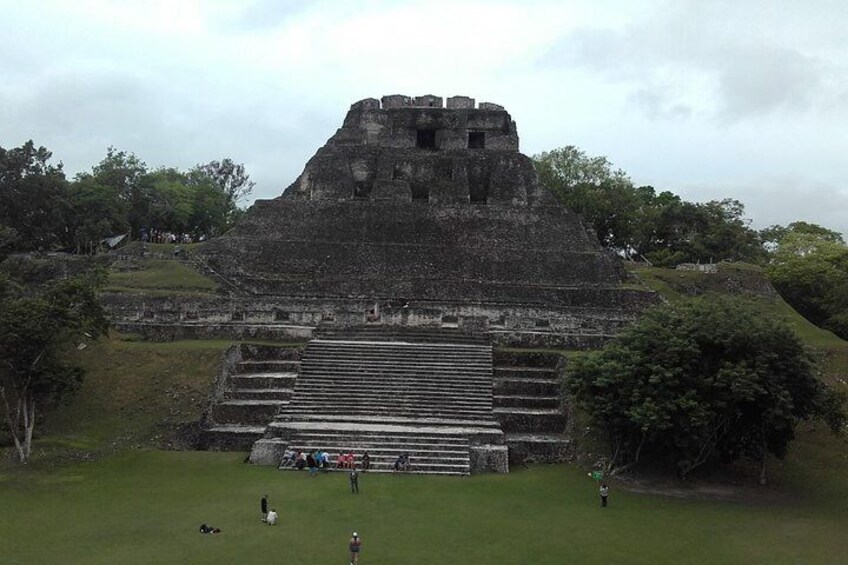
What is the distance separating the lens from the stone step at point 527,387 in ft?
71.6

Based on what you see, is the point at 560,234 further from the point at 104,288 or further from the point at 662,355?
the point at 104,288

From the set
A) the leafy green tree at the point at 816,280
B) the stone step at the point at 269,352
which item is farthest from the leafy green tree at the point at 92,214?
the leafy green tree at the point at 816,280

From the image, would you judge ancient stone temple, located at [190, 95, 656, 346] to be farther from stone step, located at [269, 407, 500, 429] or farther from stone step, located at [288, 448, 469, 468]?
stone step, located at [288, 448, 469, 468]

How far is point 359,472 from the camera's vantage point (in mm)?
17812

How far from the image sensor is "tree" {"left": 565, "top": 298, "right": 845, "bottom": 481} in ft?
55.6

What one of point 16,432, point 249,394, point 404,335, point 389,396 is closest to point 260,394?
point 249,394

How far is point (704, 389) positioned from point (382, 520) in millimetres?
7821

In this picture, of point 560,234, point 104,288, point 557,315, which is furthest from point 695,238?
point 104,288

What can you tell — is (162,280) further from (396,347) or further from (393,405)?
(393,405)

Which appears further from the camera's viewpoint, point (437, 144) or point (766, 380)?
point (437, 144)

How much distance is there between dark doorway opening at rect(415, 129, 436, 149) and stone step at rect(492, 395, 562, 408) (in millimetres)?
18978

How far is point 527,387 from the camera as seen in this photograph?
21906mm

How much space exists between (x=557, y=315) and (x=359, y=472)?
986 cm

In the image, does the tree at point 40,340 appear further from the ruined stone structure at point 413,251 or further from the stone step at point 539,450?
the stone step at point 539,450
